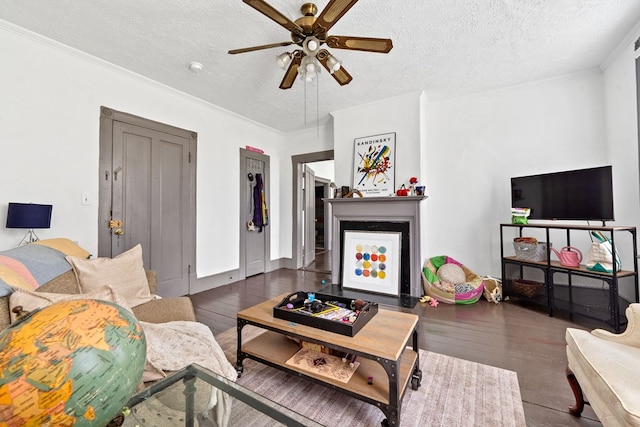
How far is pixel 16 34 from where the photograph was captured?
2129mm

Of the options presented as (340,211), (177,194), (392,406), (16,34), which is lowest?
(392,406)

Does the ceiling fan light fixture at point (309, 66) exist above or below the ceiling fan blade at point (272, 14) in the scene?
below

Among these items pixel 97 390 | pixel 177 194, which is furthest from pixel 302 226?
pixel 97 390

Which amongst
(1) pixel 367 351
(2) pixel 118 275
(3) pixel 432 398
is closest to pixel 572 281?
(3) pixel 432 398

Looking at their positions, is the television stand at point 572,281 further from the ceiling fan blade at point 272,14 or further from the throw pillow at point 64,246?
the throw pillow at point 64,246

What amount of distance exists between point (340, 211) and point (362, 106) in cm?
159

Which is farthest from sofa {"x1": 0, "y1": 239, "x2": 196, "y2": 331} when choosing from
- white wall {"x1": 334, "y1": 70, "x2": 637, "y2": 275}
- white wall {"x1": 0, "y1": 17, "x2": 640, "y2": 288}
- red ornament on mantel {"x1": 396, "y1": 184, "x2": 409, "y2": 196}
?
white wall {"x1": 334, "y1": 70, "x2": 637, "y2": 275}

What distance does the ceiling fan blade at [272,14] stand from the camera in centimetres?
151

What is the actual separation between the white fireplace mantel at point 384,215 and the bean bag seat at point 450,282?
164mm

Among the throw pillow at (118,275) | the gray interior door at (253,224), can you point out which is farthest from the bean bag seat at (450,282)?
the throw pillow at (118,275)

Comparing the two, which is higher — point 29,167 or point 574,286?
point 29,167

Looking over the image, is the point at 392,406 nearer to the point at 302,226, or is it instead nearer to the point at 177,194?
the point at 177,194

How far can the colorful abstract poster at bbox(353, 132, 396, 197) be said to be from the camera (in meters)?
3.50

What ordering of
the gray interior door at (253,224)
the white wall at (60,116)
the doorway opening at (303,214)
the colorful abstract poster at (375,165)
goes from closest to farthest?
the white wall at (60,116), the colorful abstract poster at (375,165), the gray interior door at (253,224), the doorway opening at (303,214)
